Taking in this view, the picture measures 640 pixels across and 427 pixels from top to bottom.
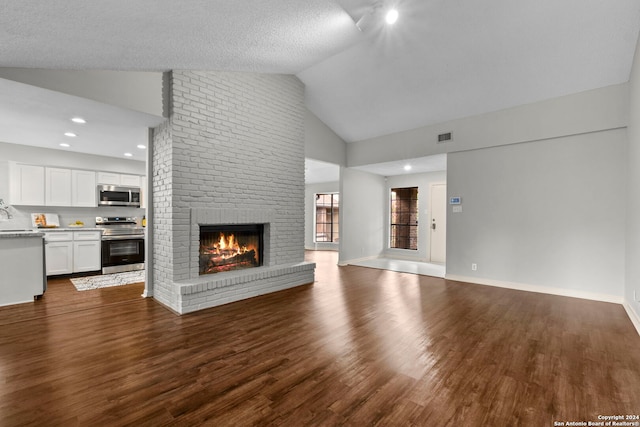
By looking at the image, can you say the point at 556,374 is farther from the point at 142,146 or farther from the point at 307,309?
the point at 142,146

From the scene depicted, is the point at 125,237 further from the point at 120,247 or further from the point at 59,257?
the point at 59,257

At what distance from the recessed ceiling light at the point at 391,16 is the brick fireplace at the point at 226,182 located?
209 cm

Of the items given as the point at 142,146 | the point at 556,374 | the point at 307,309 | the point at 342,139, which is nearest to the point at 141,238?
the point at 142,146

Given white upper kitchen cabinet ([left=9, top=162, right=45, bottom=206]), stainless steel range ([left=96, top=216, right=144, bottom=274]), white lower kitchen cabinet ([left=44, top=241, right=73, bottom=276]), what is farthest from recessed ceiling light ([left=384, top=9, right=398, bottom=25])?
white upper kitchen cabinet ([left=9, top=162, right=45, bottom=206])

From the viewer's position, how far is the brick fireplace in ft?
12.2

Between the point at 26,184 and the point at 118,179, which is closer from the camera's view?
the point at 26,184

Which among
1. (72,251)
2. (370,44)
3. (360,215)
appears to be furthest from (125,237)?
(370,44)

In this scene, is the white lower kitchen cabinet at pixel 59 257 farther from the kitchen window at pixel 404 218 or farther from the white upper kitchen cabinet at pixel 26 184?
the kitchen window at pixel 404 218

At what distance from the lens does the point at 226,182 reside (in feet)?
13.7

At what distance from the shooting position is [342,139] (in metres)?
7.05

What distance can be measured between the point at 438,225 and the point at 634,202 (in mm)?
4290

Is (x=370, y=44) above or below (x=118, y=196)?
above

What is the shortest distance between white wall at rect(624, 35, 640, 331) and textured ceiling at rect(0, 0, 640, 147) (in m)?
0.60

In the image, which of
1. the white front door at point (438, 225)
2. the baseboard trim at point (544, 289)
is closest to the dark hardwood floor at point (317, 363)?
the baseboard trim at point (544, 289)
